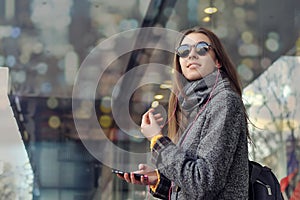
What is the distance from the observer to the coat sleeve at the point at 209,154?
118cm

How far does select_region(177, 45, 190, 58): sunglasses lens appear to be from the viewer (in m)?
1.39

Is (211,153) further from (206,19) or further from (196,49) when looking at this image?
(206,19)

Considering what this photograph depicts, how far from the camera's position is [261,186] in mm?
1247

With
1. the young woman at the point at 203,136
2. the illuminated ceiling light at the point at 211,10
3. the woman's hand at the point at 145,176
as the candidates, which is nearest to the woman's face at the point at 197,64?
the young woman at the point at 203,136

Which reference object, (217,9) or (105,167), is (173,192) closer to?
(217,9)

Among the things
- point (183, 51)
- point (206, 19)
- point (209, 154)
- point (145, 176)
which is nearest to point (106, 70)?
point (206, 19)

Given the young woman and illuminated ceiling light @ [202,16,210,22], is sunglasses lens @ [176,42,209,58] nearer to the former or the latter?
the young woman

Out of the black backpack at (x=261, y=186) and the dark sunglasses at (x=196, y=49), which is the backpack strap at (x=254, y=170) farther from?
the dark sunglasses at (x=196, y=49)

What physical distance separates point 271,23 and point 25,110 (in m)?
2.16

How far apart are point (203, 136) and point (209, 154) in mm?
58

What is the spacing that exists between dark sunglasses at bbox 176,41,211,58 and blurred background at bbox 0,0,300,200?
3030 millimetres

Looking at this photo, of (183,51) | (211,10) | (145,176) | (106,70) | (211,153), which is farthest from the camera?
(106,70)

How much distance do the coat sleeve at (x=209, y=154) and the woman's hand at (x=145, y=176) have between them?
0.20 ft

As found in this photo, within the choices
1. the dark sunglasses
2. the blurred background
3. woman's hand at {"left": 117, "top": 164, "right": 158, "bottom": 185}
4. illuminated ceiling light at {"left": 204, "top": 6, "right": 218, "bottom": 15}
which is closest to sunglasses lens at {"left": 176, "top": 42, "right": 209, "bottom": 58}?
the dark sunglasses
